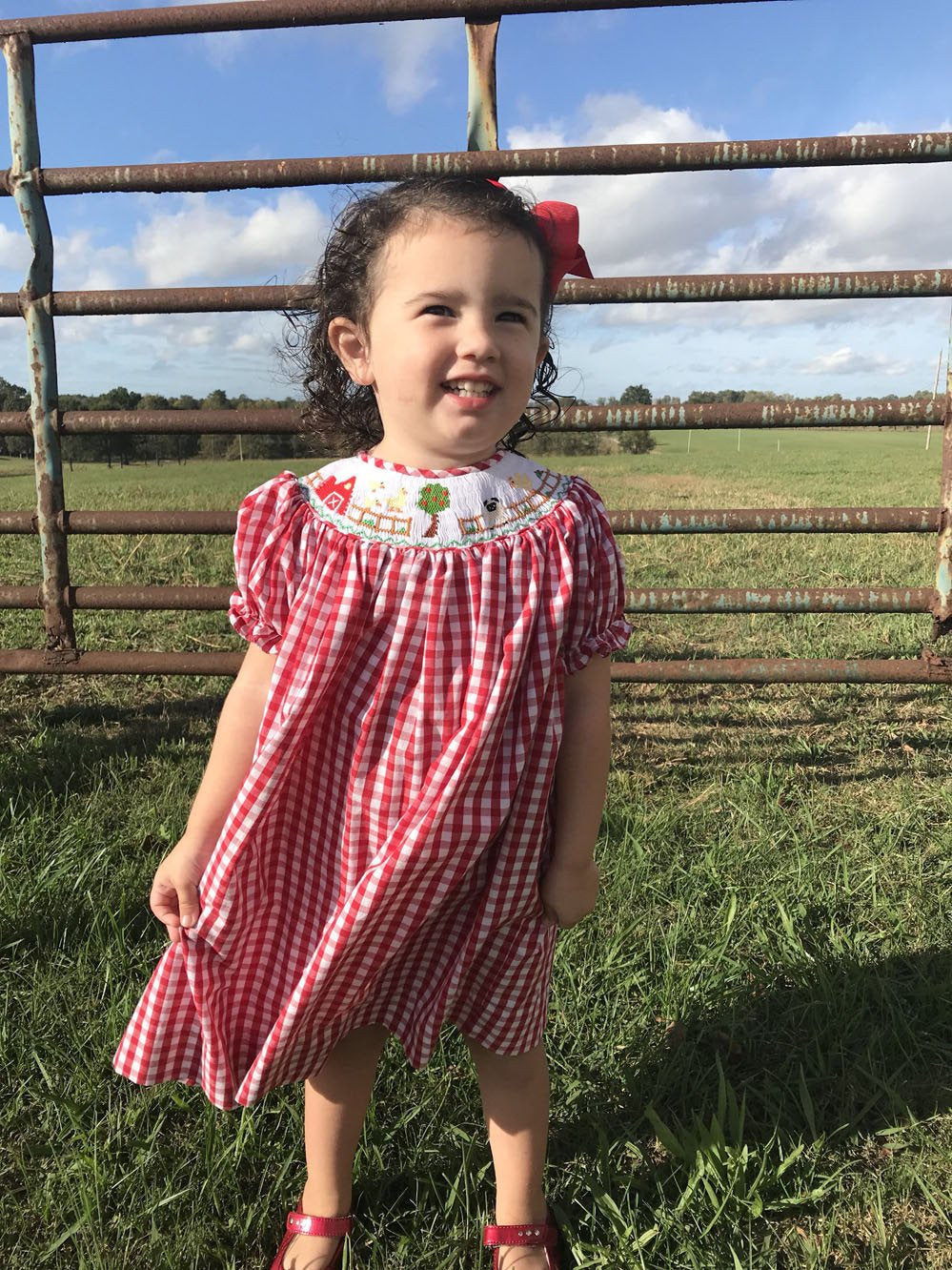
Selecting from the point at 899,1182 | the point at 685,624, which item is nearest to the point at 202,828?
the point at 899,1182

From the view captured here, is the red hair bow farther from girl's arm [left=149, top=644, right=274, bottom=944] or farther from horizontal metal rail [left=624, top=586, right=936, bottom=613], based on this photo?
horizontal metal rail [left=624, top=586, right=936, bottom=613]

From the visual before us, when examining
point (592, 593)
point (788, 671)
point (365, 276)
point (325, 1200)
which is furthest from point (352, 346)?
point (788, 671)

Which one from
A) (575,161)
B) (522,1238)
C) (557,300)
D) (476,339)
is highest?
(575,161)

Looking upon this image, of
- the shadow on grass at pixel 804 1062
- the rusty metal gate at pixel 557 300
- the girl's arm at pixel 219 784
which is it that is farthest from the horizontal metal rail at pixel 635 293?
the shadow on grass at pixel 804 1062

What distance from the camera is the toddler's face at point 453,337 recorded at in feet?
3.93

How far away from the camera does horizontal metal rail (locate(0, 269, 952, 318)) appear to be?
2.63 m

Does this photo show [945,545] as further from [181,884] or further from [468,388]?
[181,884]

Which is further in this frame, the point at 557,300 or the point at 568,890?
the point at 557,300

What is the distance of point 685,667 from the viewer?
287cm

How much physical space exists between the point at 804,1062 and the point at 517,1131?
2.12 feet

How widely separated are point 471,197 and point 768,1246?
5.02 feet

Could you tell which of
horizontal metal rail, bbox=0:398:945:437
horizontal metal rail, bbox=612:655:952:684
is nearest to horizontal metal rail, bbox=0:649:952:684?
horizontal metal rail, bbox=612:655:952:684

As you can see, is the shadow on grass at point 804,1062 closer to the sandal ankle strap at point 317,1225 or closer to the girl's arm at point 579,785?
the sandal ankle strap at point 317,1225

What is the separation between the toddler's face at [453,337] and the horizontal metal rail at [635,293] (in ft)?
4.78
